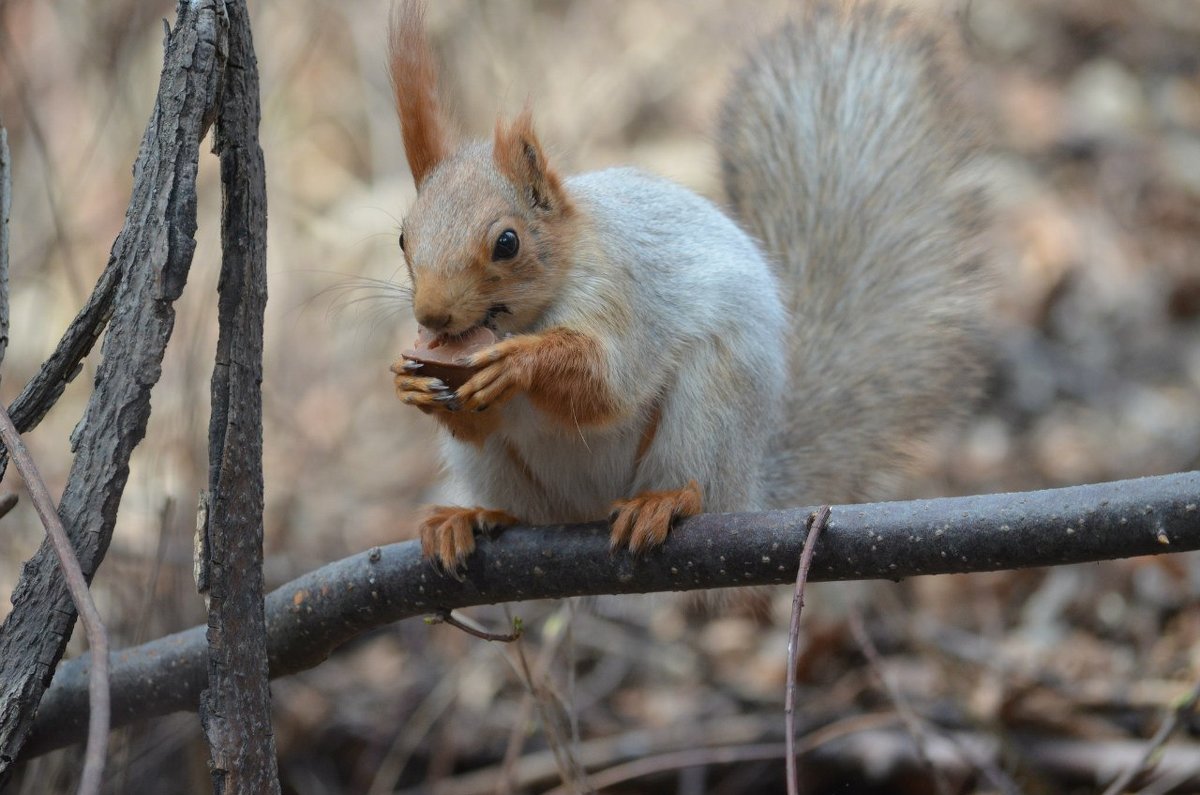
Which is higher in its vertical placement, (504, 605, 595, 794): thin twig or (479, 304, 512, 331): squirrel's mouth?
(479, 304, 512, 331): squirrel's mouth

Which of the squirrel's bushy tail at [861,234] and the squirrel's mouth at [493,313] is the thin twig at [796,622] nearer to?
the squirrel's mouth at [493,313]

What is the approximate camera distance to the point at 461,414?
71.4 inches

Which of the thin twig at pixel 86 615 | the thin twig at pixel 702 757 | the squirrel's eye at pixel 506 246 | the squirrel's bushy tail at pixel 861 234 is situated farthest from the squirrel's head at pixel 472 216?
the thin twig at pixel 702 757

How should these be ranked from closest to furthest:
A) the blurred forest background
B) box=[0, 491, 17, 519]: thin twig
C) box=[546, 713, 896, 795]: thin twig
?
box=[0, 491, 17, 519]: thin twig < box=[546, 713, 896, 795]: thin twig < the blurred forest background

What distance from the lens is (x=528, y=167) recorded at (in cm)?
189

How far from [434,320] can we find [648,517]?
42 centimetres

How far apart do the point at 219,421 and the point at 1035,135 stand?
406 cm

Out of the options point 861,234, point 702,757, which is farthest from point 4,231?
point 702,757

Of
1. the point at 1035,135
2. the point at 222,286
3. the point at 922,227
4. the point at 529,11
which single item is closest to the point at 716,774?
the point at 922,227

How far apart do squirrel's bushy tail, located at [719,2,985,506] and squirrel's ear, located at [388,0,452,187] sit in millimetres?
806

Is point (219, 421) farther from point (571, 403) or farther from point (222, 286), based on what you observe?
point (571, 403)

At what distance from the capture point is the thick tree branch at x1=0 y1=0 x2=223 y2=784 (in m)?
1.33

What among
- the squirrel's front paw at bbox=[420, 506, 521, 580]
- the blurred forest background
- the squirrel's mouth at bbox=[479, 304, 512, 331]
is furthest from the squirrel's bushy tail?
the squirrel's mouth at bbox=[479, 304, 512, 331]

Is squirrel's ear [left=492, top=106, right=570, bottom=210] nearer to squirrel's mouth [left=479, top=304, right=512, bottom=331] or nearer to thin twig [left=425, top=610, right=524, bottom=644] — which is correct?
squirrel's mouth [left=479, top=304, right=512, bottom=331]
